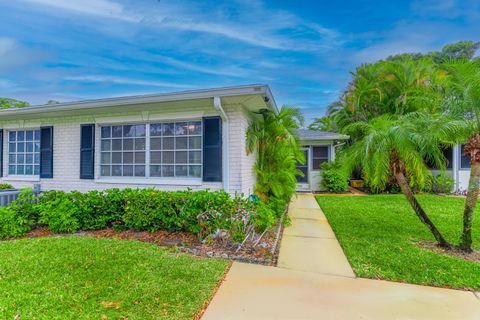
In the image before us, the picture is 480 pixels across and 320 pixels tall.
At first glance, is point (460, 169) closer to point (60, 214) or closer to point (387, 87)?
point (387, 87)

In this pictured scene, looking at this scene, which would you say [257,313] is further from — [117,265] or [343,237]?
[343,237]

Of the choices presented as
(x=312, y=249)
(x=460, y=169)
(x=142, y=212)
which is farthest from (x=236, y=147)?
(x=460, y=169)

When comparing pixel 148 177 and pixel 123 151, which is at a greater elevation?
pixel 123 151

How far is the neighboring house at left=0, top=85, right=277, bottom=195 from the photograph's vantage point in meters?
5.16

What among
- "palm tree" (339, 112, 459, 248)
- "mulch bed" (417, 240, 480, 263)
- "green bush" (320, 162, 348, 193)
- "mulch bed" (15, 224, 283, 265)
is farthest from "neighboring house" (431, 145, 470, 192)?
"mulch bed" (15, 224, 283, 265)

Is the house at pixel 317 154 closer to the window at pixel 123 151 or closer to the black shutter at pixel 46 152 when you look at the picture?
the window at pixel 123 151

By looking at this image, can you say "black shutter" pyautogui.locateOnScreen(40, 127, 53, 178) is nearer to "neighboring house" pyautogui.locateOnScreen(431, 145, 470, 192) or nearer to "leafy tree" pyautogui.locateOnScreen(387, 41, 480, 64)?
"neighboring house" pyautogui.locateOnScreen(431, 145, 470, 192)

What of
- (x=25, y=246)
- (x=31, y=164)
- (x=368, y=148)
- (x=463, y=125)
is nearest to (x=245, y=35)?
(x=368, y=148)

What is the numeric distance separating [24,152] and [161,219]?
5.54m

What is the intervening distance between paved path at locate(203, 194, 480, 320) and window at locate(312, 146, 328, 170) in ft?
29.2

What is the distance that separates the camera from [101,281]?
2891mm

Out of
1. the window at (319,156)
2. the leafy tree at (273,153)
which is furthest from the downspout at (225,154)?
the window at (319,156)

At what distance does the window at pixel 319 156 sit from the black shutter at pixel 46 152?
1079cm

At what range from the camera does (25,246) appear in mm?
3953
